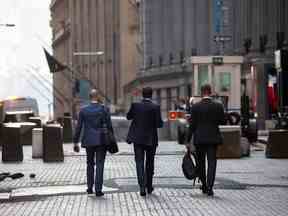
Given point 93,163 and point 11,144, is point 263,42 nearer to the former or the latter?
point 11,144

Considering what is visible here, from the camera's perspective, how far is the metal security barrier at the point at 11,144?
25219 mm

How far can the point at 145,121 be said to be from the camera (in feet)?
49.6

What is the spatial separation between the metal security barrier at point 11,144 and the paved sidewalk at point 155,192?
2.06 meters

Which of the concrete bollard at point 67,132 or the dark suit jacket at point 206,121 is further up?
the dark suit jacket at point 206,121

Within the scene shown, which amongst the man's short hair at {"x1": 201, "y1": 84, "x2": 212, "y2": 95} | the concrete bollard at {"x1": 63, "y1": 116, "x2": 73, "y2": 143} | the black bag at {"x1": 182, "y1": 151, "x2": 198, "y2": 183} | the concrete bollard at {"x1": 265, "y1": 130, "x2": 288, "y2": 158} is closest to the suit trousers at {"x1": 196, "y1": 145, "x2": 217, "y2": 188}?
the black bag at {"x1": 182, "y1": 151, "x2": 198, "y2": 183}

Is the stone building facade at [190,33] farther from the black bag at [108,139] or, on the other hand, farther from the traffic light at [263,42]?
the black bag at [108,139]

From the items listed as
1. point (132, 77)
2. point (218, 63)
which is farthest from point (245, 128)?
point (132, 77)

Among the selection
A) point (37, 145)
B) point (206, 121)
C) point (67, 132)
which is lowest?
point (67, 132)

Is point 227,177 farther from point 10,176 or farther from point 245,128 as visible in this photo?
point 245,128

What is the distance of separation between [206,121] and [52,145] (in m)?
10.6

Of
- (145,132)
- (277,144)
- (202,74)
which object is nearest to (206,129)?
(145,132)

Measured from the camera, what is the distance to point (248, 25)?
63.3 metres

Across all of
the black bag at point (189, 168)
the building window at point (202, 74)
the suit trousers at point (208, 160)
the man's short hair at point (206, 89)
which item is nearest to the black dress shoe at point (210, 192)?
the suit trousers at point (208, 160)

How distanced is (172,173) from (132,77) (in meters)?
76.3
